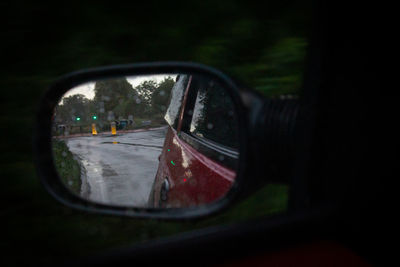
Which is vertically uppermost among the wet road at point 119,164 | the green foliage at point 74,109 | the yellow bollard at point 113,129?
the green foliage at point 74,109

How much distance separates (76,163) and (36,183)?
0.32 meters

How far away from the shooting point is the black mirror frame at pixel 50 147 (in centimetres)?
172

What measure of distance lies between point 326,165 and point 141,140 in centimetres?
112

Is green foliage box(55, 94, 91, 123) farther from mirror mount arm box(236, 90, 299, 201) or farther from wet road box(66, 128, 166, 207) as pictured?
mirror mount arm box(236, 90, 299, 201)

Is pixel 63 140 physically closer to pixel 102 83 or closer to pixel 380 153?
pixel 102 83

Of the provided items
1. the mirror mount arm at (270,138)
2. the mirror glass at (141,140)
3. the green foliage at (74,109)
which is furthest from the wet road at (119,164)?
the mirror mount arm at (270,138)

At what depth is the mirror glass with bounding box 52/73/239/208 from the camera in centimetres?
193

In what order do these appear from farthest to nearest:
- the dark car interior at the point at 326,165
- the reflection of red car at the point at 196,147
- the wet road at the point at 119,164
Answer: the wet road at the point at 119,164 < the reflection of red car at the point at 196,147 < the dark car interior at the point at 326,165

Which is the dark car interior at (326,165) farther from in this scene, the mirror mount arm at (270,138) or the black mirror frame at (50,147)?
the black mirror frame at (50,147)

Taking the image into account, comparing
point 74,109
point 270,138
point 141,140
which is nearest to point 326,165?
point 270,138

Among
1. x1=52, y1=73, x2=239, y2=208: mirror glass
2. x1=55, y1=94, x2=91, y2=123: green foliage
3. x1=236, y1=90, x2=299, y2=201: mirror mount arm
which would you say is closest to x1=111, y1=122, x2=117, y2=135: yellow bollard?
x1=52, y1=73, x2=239, y2=208: mirror glass

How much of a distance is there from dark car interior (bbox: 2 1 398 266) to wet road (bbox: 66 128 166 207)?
78 cm

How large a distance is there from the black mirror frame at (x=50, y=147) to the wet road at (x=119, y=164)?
0.38 ft

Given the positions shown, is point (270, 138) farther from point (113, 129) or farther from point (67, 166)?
point (67, 166)
